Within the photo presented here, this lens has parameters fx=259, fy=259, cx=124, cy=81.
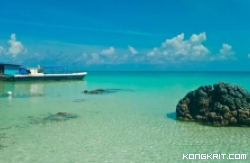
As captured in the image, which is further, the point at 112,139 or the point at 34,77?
the point at 34,77

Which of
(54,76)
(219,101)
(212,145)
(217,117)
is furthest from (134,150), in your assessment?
(54,76)

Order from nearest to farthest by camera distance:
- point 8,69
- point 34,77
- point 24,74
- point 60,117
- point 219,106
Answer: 1. point 219,106
2. point 60,117
3. point 24,74
4. point 34,77
5. point 8,69

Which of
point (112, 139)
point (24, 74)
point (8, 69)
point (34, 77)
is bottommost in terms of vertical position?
point (112, 139)

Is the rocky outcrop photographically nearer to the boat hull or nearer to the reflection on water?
the reflection on water

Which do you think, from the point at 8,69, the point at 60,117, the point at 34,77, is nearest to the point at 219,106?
the point at 60,117

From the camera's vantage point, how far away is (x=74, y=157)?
27.9 feet

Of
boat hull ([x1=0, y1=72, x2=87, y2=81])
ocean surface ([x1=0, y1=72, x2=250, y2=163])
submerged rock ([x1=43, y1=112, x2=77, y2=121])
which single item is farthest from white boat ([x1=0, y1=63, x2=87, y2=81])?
submerged rock ([x1=43, y1=112, x2=77, y2=121])

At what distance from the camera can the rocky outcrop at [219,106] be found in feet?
41.3

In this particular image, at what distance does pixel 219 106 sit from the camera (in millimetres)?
13070

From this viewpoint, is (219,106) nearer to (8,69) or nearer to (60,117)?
(60,117)

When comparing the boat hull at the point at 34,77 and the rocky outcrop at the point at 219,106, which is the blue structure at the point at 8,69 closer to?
the boat hull at the point at 34,77

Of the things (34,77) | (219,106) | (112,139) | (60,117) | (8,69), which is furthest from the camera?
(8,69)

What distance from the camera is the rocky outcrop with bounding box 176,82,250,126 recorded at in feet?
41.3

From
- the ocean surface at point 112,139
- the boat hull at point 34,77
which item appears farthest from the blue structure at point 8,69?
the ocean surface at point 112,139
